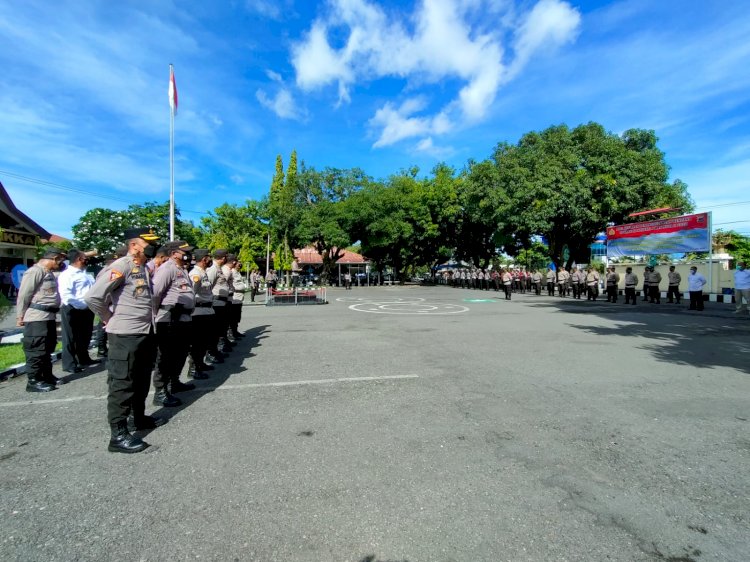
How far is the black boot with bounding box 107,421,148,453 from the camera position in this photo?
3695 mm

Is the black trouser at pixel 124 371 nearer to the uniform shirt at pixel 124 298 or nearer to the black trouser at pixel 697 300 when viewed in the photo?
the uniform shirt at pixel 124 298

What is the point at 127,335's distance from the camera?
388 cm

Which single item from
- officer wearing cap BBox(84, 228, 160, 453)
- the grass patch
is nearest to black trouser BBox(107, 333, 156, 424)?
officer wearing cap BBox(84, 228, 160, 453)

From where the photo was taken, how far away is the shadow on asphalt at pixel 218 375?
4766 millimetres

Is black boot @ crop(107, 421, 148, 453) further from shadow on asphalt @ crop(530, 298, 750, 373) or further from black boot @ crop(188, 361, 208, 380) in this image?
shadow on asphalt @ crop(530, 298, 750, 373)

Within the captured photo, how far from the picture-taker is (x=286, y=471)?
10.9ft

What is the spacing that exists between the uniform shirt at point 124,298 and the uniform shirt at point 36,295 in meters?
3.05

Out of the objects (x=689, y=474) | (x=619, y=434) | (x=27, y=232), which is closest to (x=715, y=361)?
(x=619, y=434)

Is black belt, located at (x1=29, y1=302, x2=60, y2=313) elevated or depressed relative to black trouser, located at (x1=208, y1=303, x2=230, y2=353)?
elevated

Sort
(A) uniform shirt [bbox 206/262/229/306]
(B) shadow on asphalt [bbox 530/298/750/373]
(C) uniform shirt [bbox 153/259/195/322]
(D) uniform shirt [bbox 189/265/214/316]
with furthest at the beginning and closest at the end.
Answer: (A) uniform shirt [bbox 206/262/229/306], (B) shadow on asphalt [bbox 530/298/750/373], (D) uniform shirt [bbox 189/265/214/316], (C) uniform shirt [bbox 153/259/195/322]

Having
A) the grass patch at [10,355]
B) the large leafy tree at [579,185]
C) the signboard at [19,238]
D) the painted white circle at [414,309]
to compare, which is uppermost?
the large leafy tree at [579,185]

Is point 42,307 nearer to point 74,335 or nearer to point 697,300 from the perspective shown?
point 74,335

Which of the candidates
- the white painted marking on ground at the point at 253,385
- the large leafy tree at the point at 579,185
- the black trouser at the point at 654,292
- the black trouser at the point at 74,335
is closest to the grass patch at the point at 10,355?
the black trouser at the point at 74,335

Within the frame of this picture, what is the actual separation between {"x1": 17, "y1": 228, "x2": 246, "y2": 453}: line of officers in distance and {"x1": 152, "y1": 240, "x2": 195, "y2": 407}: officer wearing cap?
0.04 ft
